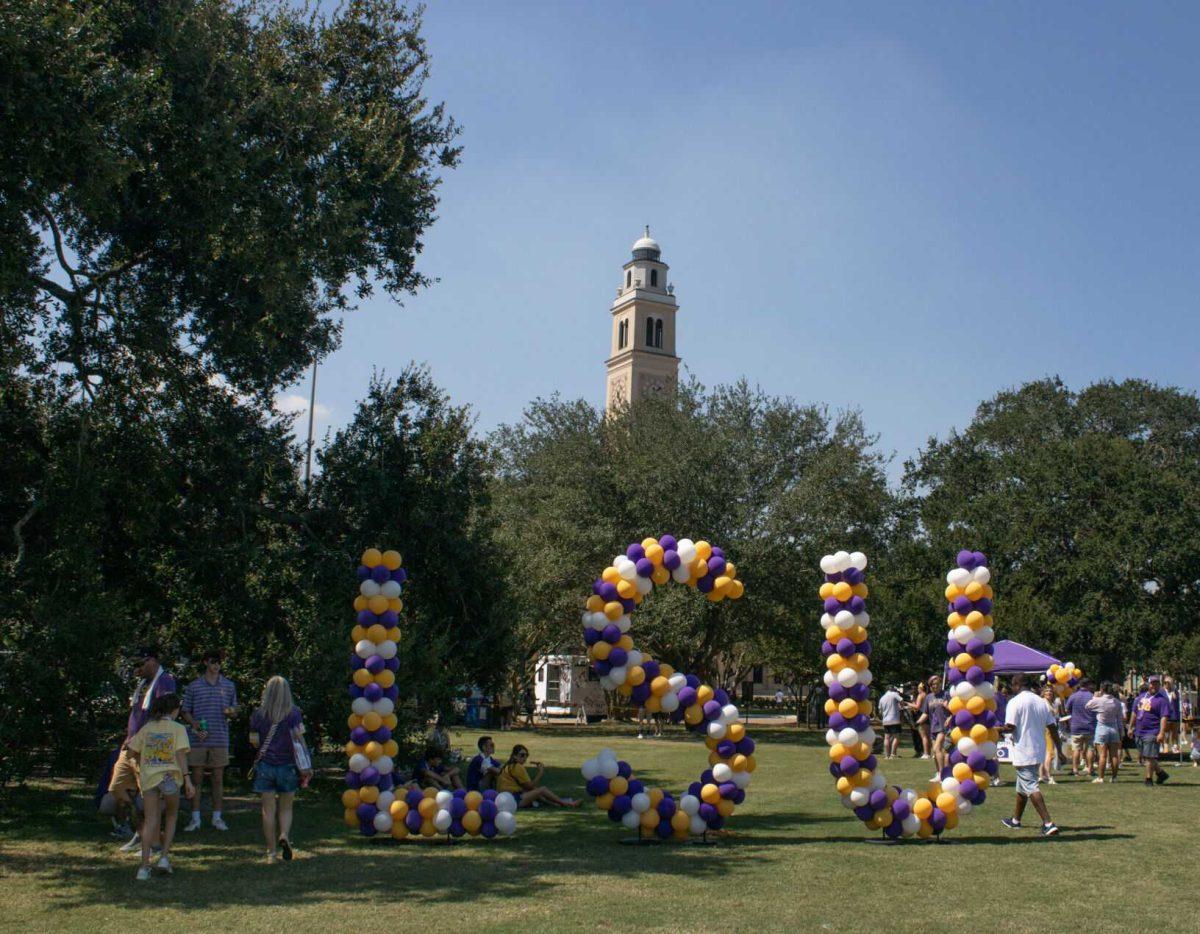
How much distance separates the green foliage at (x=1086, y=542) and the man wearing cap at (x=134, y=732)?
31034 mm

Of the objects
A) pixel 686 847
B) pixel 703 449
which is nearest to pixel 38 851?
pixel 686 847

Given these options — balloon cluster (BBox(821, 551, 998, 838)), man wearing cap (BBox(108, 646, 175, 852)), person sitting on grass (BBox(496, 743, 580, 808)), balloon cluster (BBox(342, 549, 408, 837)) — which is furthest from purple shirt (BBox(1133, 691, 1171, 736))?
man wearing cap (BBox(108, 646, 175, 852))

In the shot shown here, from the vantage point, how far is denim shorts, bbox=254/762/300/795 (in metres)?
9.71

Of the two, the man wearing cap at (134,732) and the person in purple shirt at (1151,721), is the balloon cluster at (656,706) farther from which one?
the person in purple shirt at (1151,721)

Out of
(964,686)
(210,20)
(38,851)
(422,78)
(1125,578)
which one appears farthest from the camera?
(1125,578)

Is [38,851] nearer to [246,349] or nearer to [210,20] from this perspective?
[246,349]

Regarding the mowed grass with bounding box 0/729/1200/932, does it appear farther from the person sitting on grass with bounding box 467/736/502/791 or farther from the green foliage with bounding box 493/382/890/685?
the green foliage with bounding box 493/382/890/685

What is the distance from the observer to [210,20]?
1337cm

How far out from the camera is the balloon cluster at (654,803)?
11.3 metres

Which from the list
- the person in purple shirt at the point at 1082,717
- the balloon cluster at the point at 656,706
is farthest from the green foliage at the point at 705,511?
the balloon cluster at the point at 656,706

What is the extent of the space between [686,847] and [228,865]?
4642mm

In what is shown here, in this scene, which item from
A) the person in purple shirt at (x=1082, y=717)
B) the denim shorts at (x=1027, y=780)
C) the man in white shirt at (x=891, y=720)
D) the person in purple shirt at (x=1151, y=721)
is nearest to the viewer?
the denim shorts at (x=1027, y=780)

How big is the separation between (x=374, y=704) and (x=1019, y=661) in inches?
737

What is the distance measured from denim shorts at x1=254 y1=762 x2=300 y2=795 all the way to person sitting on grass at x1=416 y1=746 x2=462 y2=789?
4.13 metres
